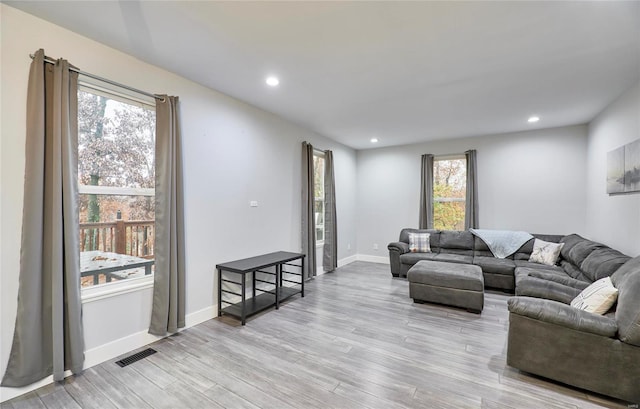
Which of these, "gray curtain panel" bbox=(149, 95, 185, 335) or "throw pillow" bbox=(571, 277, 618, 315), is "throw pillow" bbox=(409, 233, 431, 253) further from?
"gray curtain panel" bbox=(149, 95, 185, 335)

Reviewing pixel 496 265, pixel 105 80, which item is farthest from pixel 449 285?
pixel 105 80

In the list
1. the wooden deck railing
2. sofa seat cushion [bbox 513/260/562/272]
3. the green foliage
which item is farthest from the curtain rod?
sofa seat cushion [bbox 513/260/562/272]

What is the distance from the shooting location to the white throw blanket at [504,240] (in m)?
4.72

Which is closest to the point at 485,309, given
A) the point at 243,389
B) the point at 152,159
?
the point at 243,389

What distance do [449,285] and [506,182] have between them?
9.68 feet

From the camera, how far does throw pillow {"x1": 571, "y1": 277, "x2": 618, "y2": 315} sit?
7.01 ft

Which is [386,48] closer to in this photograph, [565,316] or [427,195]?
[565,316]

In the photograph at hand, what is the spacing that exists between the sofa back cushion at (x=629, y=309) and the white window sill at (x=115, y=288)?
384cm

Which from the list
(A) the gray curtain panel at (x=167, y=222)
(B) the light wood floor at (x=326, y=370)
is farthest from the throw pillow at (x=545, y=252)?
(A) the gray curtain panel at (x=167, y=222)

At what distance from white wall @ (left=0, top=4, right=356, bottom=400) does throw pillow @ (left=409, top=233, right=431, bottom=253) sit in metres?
2.27

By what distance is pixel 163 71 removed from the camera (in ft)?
9.44

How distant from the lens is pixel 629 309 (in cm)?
188

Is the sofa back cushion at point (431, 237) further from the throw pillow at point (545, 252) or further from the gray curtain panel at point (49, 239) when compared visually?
the gray curtain panel at point (49, 239)

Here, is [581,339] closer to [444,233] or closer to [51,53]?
[444,233]
